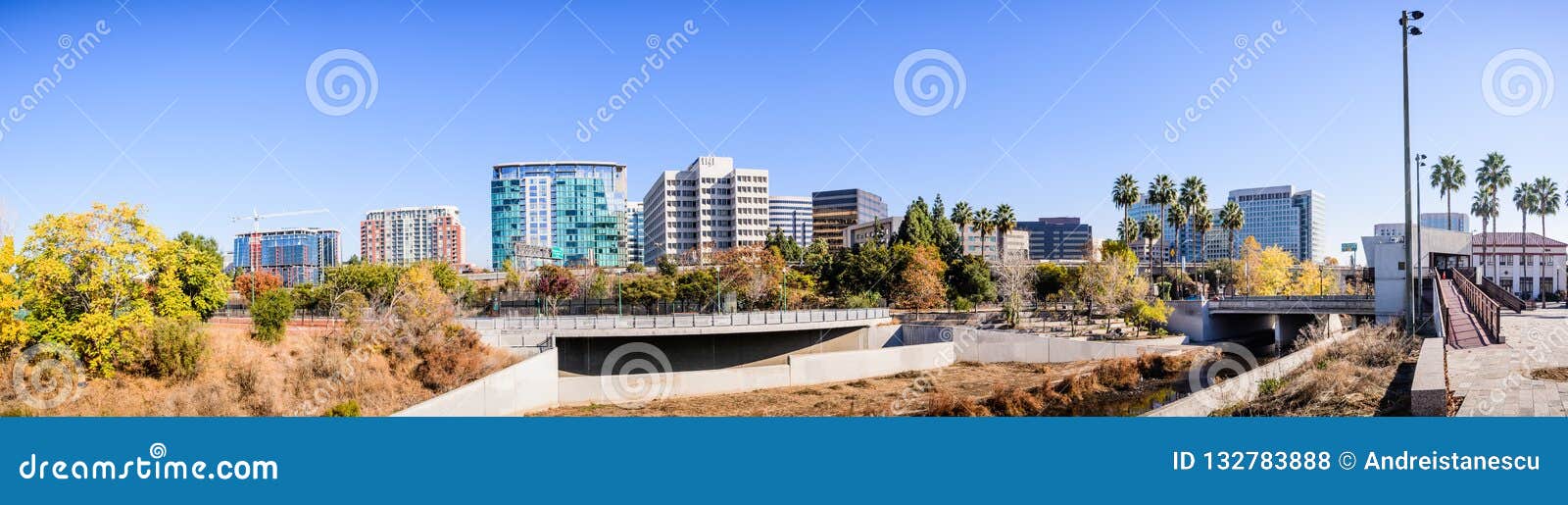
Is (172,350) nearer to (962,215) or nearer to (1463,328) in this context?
(1463,328)

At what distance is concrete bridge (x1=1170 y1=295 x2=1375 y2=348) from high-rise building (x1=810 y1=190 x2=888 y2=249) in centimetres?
11103

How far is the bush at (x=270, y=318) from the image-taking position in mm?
30875

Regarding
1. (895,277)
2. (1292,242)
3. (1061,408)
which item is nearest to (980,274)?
(895,277)

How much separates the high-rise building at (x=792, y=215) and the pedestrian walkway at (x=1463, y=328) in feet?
→ 436

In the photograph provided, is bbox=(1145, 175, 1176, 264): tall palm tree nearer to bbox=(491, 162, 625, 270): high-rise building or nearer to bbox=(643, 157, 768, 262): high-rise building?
bbox=(643, 157, 768, 262): high-rise building

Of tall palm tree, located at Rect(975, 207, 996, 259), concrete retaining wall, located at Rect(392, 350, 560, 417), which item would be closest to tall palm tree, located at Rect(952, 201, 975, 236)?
tall palm tree, located at Rect(975, 207, 996, 259)

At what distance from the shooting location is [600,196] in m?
150

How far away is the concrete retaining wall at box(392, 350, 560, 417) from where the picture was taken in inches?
703

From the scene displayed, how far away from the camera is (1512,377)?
15875mm

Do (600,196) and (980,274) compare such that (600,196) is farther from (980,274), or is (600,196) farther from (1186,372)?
(1186,372)

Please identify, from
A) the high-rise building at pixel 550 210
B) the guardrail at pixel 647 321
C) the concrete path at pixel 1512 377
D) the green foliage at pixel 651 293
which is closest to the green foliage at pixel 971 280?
the green foliage at pixel 651 293

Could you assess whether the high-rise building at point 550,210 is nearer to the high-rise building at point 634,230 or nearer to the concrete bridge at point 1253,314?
the high-rise building at point 634,230

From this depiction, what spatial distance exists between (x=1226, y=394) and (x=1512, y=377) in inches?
200

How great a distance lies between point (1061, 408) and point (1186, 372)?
9.88m
